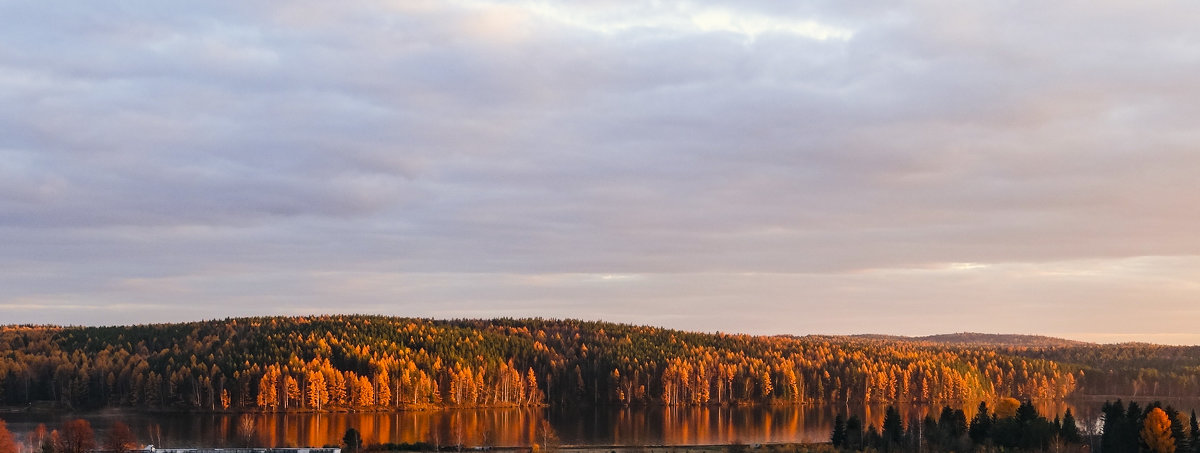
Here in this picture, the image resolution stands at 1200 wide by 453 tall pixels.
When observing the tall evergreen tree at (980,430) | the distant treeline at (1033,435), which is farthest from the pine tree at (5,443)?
the tall evergreen tree at (980,430)

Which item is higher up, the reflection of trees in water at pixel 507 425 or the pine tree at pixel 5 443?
the pine tree at pixel 5 443

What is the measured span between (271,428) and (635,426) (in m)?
42.1

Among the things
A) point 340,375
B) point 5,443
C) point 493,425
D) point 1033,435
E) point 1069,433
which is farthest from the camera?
point 340,375

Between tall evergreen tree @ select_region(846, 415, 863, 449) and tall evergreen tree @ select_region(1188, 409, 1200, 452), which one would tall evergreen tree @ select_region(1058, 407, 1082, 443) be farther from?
tall evergreen tree @ select_region(846, 415, 863, 449)

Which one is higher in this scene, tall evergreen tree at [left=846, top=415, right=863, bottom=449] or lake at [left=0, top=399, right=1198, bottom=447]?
tall evergreen tree at [left=846, top=415, right=863, bottom=449]

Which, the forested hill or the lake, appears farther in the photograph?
the forested hill

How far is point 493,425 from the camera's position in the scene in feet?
436

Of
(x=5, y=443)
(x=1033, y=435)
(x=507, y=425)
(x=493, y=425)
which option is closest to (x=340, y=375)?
(x=493, y=425)

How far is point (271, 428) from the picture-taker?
12600cm

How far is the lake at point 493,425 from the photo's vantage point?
11000cm

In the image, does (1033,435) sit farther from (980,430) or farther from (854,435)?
(854,435)

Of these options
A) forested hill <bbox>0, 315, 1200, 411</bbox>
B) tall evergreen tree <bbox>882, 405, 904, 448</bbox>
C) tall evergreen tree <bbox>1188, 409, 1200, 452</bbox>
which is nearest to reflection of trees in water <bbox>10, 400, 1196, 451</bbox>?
forested hill <bbox>0, 315, 1200, 411</bbox>

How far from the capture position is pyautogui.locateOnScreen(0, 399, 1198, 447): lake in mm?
110000

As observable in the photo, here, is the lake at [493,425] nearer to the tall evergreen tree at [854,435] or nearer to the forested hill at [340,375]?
the forested hill at [340,375]
